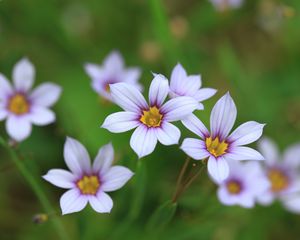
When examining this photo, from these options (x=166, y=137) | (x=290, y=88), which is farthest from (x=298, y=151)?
(x=166, y=137)

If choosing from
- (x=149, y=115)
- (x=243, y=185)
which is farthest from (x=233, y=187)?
(x=149, y=115)

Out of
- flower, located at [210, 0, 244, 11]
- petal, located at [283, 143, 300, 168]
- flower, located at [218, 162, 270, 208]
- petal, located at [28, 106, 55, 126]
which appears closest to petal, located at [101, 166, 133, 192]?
petal, located at [28, 106, 55, 126]

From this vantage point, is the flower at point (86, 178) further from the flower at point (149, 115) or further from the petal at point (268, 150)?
the petal at point (268, 150)

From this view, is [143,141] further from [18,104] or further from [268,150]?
[268,150]

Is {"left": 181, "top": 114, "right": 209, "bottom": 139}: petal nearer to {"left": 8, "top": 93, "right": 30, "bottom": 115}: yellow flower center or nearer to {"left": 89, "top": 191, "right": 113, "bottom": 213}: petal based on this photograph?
{"left": 89, "top": 191, "right": 113, "bottom": 213}: petal

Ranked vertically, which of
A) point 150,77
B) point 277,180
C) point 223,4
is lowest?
point 277,180

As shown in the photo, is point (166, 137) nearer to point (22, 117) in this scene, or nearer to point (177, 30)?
point (22, 117)
